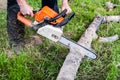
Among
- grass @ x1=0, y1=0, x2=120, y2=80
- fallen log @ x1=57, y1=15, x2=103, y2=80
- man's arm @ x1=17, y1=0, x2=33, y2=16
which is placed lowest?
grass @ x1=0, y1=0, x2=120, y2=80

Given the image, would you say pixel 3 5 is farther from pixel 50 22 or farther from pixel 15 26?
pixel 50 22

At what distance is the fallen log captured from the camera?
2.91 m

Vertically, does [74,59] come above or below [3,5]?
above

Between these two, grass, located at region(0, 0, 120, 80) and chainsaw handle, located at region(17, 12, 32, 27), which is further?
chainsaw handle, located at region(17, 12, 32, 27)

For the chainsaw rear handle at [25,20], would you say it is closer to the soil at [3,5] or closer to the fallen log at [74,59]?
the fallen log at [74,59]

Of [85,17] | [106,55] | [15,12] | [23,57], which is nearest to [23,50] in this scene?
[23,57]

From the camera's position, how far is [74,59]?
3.18 meters

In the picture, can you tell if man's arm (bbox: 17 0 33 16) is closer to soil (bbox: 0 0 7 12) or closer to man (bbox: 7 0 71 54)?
man (bbox: 7 0 71 54)

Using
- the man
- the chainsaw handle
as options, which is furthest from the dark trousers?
the chainsaw handle

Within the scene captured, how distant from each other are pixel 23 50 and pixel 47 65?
37 cm

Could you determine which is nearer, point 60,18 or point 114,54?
point 60,18

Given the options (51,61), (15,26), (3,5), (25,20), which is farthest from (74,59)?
(3,5)

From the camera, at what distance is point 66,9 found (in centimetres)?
321

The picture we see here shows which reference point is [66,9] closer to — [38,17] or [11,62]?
[38,17]
